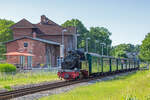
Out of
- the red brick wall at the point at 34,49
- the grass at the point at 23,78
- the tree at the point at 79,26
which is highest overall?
the tree at the point at 79,26

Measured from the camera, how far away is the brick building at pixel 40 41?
49.7 metres

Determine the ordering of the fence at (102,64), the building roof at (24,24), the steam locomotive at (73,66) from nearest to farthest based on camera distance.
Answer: the steam locomotive at (73,66), the fence at (102,64), the building roof at (24,24)

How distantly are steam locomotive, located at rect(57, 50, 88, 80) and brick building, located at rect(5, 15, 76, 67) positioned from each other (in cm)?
2077

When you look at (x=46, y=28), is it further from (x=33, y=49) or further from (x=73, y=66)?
(x=73, y=66)

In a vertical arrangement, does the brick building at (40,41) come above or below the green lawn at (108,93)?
above

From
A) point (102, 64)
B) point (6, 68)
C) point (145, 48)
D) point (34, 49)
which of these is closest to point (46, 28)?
point (34, 49)

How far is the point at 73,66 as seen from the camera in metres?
22.6

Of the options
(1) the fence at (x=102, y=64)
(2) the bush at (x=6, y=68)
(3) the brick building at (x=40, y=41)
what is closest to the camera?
(1) the fence at (x=102, y=64)

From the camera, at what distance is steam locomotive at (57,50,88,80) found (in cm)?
2225

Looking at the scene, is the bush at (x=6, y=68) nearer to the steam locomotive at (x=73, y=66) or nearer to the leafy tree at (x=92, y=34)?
the steam locomotive at (x=73, y=66)

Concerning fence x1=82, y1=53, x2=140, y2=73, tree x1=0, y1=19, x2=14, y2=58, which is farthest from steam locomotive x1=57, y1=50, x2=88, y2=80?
tree x1=0, y1=19, x2=14, y2=58

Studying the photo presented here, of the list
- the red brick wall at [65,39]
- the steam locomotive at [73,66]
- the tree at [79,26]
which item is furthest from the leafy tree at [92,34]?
the steam locomotive at [73,66]

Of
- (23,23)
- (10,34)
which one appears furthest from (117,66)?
(10,34)

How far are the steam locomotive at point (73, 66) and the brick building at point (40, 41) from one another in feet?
68.1
